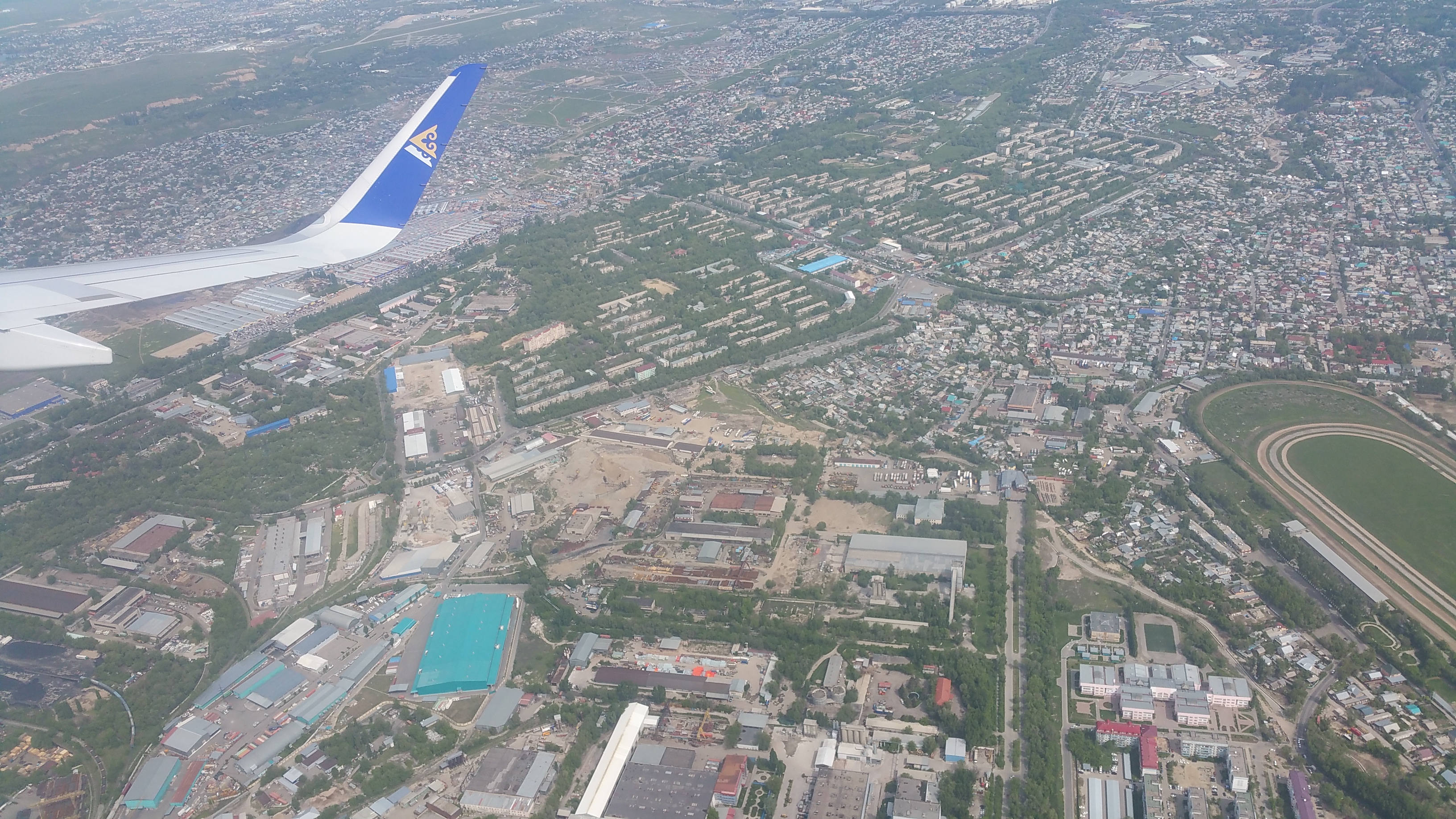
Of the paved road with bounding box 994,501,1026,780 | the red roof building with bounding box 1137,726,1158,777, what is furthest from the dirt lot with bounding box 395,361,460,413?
the red roof building with bounding box 1137,726,1158,777

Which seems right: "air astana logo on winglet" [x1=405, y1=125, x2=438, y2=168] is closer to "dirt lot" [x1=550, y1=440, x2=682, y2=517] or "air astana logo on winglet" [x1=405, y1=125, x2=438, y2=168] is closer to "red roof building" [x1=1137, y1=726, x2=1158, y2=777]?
"dirt lot" [x1=550, y1=440, x2=682, y2=517]

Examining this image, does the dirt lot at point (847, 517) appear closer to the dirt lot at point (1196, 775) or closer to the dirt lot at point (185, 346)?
the dirt lot at point (1196, 775)

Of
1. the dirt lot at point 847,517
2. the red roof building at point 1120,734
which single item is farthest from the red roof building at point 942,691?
the dirt lot at point 847,517

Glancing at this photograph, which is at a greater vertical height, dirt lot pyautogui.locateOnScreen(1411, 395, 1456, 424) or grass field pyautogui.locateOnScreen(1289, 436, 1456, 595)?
grass field pyautogui.locateOnScreen(1289, 436, 1456, 595)

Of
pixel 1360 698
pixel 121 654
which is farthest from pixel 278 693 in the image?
pixel 1360 698

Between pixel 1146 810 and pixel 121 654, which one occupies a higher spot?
pixel 121 654

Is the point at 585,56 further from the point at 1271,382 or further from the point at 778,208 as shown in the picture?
the point at 1271,382
